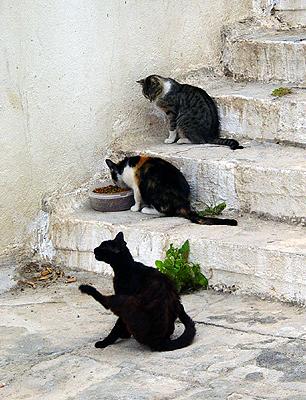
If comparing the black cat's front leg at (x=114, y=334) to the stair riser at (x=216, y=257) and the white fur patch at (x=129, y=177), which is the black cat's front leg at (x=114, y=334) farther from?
the white fur patch at (x=129, y=177)

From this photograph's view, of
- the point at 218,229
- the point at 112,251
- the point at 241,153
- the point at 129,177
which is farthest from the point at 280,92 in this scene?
the point at 112,251

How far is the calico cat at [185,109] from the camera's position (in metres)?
7.48

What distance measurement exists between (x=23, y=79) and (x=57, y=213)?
3.36ft

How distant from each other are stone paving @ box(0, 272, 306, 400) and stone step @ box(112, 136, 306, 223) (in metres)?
0.83

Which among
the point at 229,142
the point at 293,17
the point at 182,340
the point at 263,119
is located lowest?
the point at 182,340

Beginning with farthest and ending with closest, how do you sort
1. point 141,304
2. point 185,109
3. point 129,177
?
1. point 185,109
2. point 129,177
3. point 141,304

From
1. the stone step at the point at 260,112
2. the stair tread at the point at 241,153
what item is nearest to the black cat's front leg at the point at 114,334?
→ the stair tread at the point at 241,153

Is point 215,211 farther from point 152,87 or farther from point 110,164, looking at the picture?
point 152,87

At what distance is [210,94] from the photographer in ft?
25.3

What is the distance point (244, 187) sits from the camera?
664cm

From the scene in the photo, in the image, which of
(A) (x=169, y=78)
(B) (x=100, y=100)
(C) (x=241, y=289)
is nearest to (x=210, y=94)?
(A) (x=169, y=78)

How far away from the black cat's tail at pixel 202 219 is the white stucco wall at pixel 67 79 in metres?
1.06

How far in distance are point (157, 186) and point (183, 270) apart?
962 millimetres

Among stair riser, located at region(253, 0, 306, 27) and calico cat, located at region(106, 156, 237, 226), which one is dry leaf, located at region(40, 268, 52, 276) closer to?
calico cat, located at region(106, 156, 237, 226)
